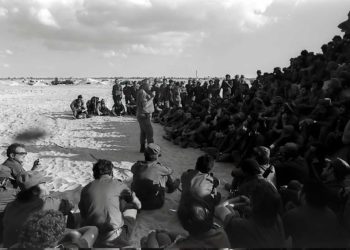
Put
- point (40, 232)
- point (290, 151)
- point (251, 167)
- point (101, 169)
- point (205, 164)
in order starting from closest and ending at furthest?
1. point (40, 232)
2. point (101, 169)
3. point (251, 167)
4. point (205, 164)
5. point (290, 151)

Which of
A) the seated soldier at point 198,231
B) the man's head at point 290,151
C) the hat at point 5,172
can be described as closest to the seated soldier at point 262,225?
the seated soldier at point 198,231

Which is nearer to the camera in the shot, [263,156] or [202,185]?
[202,185]

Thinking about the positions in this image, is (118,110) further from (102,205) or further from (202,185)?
(102,205)

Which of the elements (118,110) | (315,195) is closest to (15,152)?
(315,195)

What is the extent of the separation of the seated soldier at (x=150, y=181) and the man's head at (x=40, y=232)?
2532 mm

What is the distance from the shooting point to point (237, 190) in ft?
16.3

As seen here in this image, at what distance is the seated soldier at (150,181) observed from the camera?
197 inches

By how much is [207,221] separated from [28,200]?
1833 mm

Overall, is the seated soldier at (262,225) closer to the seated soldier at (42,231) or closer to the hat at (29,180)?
the seated soldier at (42,231)

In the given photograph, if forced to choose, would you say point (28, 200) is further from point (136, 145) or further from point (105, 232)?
point (136, 145)

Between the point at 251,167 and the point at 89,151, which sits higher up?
the point at 251,167

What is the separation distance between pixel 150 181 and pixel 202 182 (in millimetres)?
988

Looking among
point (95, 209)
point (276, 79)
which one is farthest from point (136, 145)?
point (95, 209)

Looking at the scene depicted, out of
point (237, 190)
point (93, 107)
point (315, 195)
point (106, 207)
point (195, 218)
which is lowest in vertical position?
point (93, 107)
